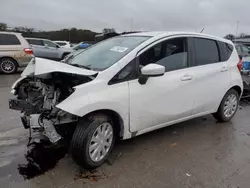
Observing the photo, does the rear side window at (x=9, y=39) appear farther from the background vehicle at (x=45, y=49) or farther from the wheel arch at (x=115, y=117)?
the wheel arch at (x=115, y=117)

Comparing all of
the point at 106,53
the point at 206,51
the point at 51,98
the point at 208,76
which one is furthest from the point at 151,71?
the point at 206,51

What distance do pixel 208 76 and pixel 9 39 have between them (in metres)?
9.07

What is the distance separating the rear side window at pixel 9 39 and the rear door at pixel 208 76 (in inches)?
342

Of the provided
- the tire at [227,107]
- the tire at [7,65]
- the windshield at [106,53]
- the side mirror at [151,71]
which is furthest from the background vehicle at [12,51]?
the side mirror at [151,71]

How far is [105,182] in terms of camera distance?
2.85 meters

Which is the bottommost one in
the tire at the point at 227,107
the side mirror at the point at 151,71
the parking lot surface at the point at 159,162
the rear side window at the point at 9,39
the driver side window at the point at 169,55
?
the parking lot surface at the point at 159,162

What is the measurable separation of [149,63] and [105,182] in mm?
1699

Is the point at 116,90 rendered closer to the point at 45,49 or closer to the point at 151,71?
the point at 151,71

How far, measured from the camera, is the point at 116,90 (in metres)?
3.09

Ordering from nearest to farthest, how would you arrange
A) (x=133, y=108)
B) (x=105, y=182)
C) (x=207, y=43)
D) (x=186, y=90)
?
(x=105, y=182) → (x=133, y=108) → (x=186, y=90) → (x=207, y=43)

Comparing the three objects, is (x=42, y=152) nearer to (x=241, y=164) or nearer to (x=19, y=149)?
(x=19, y=149)

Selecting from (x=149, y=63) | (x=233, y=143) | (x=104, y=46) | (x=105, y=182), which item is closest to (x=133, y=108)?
(x=149, y=63)

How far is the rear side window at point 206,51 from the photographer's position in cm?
418

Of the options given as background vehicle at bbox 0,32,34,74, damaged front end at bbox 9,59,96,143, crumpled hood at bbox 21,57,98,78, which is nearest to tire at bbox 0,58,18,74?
background vehicle at bbox 0,32,34,74
